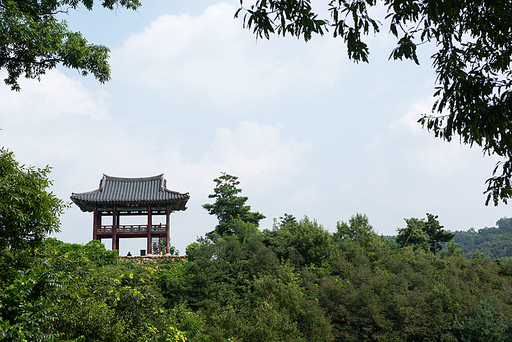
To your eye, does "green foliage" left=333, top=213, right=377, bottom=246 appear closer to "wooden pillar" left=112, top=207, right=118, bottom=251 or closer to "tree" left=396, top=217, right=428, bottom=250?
"tree" left=396, top=217, right=428, bottom=250

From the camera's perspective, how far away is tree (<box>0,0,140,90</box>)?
6540 millimetres

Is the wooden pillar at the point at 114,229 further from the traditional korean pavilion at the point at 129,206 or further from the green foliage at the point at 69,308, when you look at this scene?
the green foliage at the point at 69,308

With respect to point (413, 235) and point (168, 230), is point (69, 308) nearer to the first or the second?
point (168, 230)

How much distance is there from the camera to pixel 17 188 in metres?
5.31

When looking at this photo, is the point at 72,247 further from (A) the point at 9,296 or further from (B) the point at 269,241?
(A) the point at 9,296

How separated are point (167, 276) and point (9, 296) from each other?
10.5 meters

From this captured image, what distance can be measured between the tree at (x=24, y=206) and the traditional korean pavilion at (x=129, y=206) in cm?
1555

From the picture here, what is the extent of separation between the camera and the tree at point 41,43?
21.5ft

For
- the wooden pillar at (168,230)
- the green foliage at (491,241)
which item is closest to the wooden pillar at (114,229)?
the wooden pillar at (168,230)

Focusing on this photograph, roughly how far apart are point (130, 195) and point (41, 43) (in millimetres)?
15549

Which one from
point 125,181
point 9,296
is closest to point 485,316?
point 9,296

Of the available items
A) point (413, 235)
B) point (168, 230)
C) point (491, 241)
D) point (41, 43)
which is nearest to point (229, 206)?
point (168, 230)

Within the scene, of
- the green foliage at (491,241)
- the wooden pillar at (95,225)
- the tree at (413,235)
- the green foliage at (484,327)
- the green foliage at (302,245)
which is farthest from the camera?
the green foliage at (491,241)

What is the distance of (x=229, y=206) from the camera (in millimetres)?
25875
